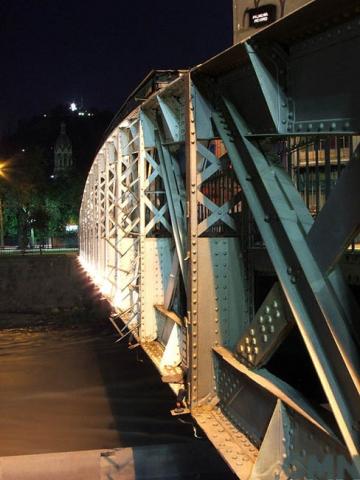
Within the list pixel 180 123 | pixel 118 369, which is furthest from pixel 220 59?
pixel 118 369

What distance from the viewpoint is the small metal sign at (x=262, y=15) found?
27.5ft

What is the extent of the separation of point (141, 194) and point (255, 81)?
4.31 meters

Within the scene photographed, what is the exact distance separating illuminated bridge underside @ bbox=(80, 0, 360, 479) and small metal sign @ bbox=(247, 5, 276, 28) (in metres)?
3.14

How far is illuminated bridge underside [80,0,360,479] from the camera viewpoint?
9.96 ft

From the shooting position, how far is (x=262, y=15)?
8.50m

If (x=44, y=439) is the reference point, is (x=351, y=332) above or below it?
above

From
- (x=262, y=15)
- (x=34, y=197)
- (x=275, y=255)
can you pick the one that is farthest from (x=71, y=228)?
(x=275, y=255)

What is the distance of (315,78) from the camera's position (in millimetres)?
3254

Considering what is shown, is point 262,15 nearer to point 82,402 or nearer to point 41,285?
point 82,402

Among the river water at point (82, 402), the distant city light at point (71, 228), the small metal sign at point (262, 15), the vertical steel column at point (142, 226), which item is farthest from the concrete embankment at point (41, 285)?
the distant city light at point (71, 228)

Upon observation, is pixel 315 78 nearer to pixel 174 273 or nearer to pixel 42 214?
pixel 174 273

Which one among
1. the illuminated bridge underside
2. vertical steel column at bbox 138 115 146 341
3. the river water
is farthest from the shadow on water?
vertical steel column at bbox 138 115 146 341

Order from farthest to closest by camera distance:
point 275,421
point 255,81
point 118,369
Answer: point 118,369, point 255,81, point 275,421

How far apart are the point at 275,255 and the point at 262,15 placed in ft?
20.5
